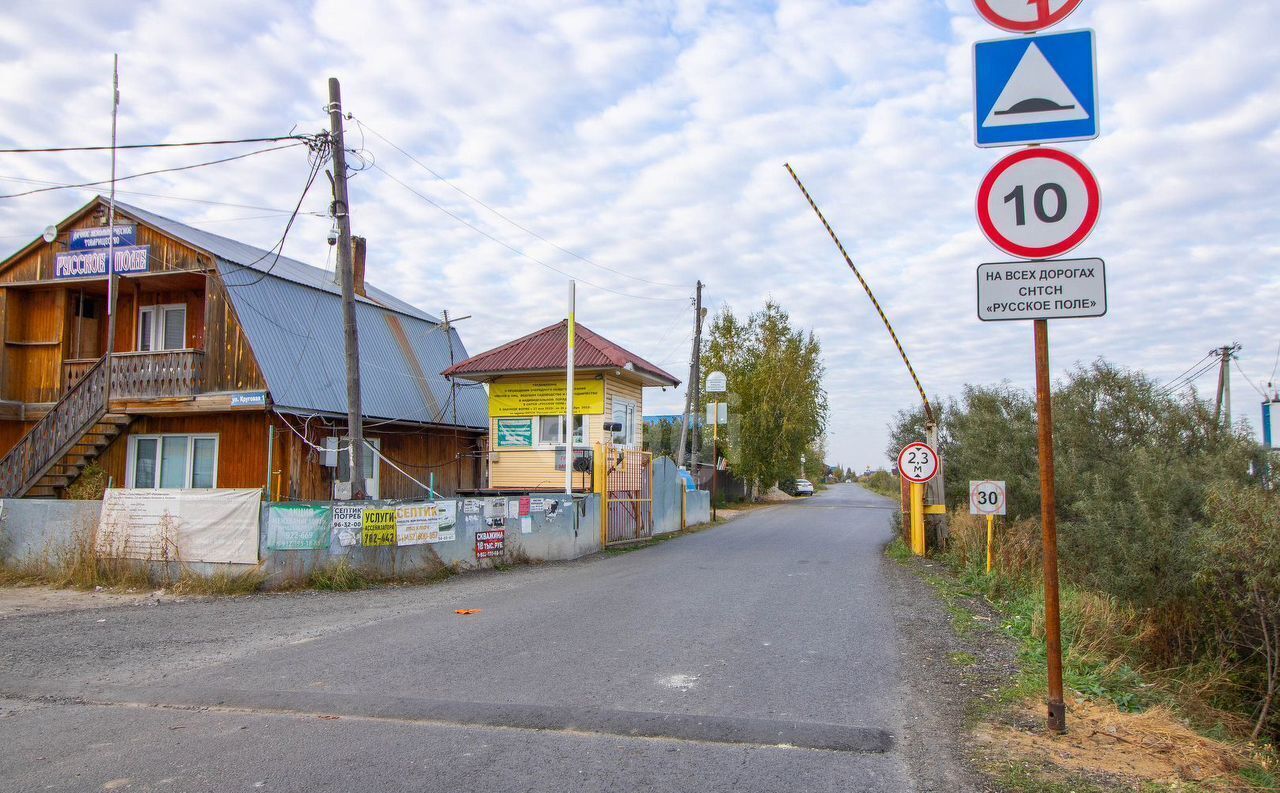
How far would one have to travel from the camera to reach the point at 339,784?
4.86m

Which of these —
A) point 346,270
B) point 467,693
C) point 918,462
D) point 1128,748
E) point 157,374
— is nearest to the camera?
point 1128,748

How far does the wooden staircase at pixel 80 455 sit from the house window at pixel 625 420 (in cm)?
1122

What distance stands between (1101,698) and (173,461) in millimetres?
19258

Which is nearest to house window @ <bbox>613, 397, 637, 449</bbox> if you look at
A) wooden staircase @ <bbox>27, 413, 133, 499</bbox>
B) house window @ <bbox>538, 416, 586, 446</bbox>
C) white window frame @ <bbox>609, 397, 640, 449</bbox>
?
white window frame @ <bbox>609, 397, 640, 449</bbox>

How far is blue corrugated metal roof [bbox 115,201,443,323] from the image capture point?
19.0m

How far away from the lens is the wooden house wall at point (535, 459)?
22.0 meters

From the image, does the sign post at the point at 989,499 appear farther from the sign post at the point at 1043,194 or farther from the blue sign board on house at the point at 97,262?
the blue sign board on house at the point at 97,262

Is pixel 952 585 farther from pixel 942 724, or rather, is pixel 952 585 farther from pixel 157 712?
pixel 157 712

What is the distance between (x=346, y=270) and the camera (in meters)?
14.9

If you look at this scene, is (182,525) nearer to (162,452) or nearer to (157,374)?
(157,374)

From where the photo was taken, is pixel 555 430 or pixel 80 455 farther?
pixel 555 430

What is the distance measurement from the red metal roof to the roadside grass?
11.5 m

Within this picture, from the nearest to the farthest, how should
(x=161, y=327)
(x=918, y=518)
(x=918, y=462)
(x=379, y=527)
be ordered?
(x=379, y=527) → (x=918, y=462) → (x=918, y=518) → (x=161, y=327)

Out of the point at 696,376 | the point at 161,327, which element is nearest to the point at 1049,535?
the point at 161,327
